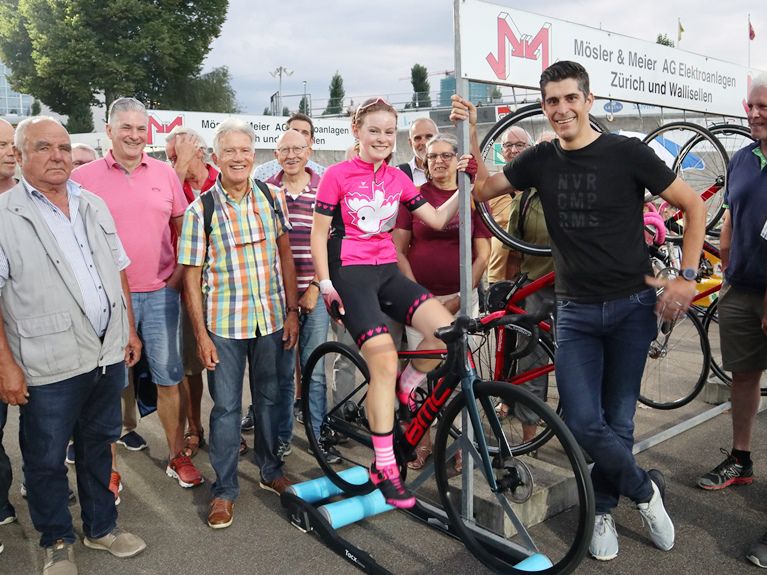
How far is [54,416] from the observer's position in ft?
9.76

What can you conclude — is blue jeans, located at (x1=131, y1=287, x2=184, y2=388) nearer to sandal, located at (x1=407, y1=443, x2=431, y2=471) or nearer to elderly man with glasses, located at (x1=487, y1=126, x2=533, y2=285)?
sandal, located at (x1=407, y1=443, x2=431, y2=471)

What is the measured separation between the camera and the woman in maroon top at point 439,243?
3992 mm

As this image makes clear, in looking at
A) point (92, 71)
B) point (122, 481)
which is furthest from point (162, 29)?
point (122, 481)

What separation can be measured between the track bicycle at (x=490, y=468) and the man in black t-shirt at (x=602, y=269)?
238mm

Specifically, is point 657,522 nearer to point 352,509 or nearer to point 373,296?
point 352,509

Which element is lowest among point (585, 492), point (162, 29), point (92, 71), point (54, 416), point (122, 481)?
point (122, 481)

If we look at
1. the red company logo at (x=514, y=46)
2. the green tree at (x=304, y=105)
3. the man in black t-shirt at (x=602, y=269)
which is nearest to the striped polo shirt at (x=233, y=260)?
the man in black t-shirt at (x=602, y=269)

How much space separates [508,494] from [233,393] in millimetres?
1531

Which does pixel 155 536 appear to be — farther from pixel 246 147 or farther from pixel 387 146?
pixel 387 146

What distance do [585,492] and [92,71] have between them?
134ft

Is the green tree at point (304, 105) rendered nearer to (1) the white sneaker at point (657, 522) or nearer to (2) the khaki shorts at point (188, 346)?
(2) the khaki shorts at point (188, 346)

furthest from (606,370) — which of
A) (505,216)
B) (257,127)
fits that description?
(257,127)

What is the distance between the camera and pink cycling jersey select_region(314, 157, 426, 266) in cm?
327

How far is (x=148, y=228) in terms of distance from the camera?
3.87 metres
